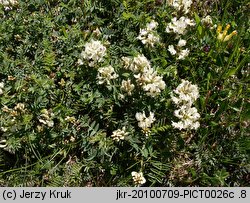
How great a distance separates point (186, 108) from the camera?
2789 millimetres

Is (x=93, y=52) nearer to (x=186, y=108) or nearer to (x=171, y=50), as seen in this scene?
(x=171, y=50)

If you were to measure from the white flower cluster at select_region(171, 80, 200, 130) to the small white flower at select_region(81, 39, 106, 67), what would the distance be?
1.82 feet

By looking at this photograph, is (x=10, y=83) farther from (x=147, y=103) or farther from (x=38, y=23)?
(x=147, y=103)

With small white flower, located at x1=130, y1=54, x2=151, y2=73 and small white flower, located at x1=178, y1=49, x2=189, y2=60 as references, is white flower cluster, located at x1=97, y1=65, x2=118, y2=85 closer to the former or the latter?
small white flower, located at x1=130, y1=54, x2=151, y2=73

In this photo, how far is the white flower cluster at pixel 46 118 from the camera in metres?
2.85

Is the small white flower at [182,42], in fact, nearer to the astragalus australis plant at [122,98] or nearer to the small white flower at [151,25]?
the astragalus australis plant at [122,98]

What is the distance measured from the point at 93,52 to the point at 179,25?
0.68m

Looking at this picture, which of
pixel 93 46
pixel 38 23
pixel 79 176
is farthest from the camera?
pixel 38 23

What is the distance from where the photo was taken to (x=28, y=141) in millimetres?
2930

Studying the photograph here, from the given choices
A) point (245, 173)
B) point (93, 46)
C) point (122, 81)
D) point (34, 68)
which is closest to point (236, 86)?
point (245, 173)

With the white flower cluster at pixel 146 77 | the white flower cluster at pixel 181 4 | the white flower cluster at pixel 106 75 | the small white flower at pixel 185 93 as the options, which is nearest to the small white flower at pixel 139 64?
the white flower cluster at pixel 146 77

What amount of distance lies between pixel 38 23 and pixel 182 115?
130 centimetres

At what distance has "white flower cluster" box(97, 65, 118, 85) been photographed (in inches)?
109

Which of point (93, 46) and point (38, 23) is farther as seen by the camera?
point (38, 23)
